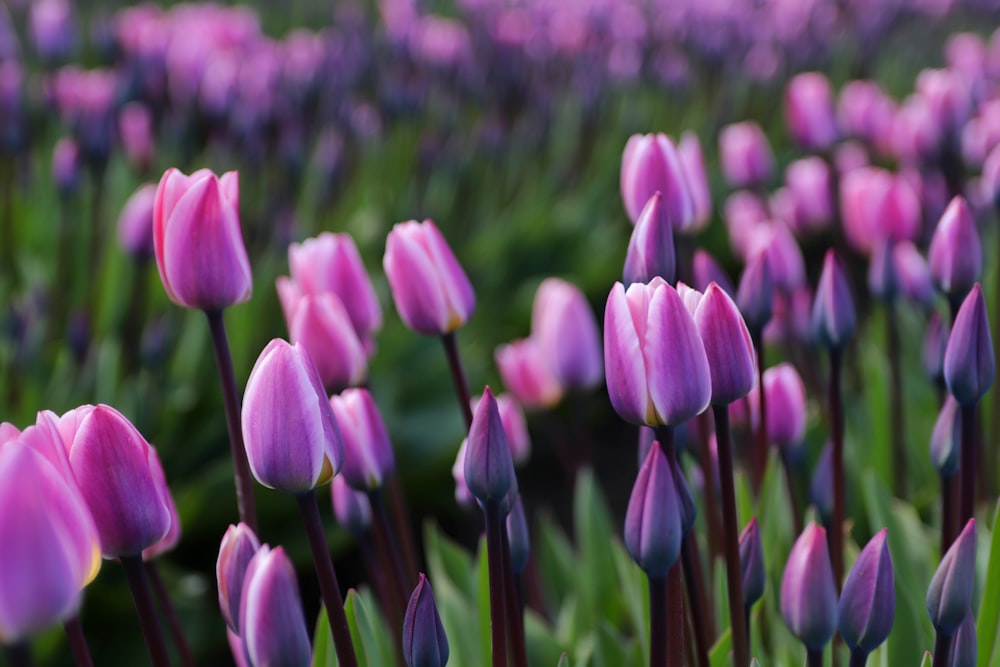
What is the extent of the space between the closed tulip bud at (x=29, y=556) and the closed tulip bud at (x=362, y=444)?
15.5 inches

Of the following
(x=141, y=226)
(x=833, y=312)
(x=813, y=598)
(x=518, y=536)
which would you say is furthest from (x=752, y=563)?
(x=141, y=226)

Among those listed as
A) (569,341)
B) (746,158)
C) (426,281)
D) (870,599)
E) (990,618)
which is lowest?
(990,618)

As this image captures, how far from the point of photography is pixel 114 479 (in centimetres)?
66

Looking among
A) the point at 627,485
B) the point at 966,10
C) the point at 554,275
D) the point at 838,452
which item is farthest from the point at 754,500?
the point at 966,10

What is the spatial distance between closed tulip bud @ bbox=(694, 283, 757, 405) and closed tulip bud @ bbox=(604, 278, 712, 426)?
0.03 metres

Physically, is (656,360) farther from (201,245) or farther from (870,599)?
(201,245)

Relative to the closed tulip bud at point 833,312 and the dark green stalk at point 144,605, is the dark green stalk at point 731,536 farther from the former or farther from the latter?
the dark green stalk at point 144,605

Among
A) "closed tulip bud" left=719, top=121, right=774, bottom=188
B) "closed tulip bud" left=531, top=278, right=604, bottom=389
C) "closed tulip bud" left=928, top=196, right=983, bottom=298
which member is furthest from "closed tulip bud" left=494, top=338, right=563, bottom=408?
"closed tulip bud" left=719, top=121, right=774, bottom=188

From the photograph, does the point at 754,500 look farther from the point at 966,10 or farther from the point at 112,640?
the point at 966,10

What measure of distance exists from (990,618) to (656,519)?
0.50 meters

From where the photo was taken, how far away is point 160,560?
1.95 metres

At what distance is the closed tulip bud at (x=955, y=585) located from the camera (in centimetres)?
74

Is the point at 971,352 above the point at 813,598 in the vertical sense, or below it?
above

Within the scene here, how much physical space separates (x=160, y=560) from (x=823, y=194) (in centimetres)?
158
